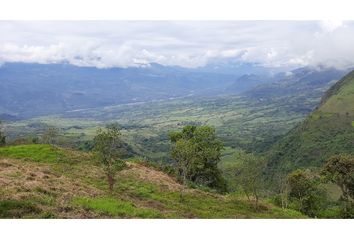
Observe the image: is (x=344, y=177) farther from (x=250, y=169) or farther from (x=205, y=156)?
(x=205, y=156)

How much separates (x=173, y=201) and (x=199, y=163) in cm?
2773

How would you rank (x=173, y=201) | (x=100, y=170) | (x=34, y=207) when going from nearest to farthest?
1. (x=34, y=207)
2. (x=173, y=201)
3. (x=100, y=170)

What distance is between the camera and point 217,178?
73.6 metres

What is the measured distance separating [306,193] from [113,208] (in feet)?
127

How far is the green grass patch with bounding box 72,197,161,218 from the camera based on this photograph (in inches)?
1187

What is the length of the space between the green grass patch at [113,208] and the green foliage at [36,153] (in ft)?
83.5

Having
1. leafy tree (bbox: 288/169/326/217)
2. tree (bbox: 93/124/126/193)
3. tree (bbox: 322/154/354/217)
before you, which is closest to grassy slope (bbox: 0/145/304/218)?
tree (bbox: 93/124/126/193)

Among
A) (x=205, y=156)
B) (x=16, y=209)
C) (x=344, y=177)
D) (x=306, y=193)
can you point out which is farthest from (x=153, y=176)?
(x=16, y=209)

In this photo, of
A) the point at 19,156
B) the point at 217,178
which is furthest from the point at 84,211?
the point at 217,178

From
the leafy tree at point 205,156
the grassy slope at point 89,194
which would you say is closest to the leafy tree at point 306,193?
the leafy tree at point 205,156


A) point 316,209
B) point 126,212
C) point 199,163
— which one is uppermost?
point 126,212

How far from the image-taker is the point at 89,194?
1447 inches

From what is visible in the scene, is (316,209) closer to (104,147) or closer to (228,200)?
(228,200)

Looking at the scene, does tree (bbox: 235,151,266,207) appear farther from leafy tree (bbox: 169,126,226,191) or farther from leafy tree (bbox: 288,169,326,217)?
leafy tree (bbox: 169,126,226,191)
